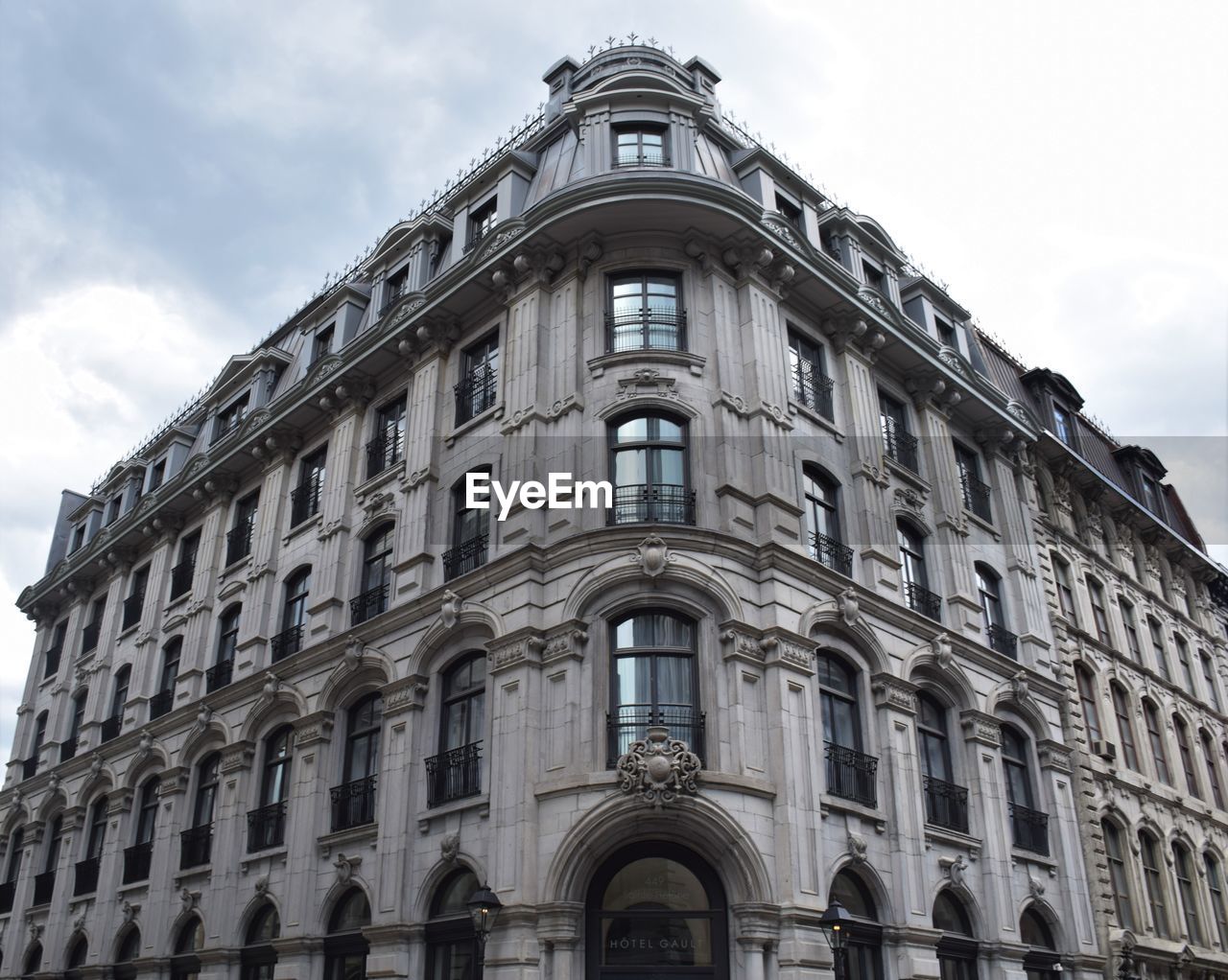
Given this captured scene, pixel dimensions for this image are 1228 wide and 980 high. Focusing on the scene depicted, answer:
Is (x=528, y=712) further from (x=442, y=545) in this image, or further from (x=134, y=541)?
(x=134, y=541)

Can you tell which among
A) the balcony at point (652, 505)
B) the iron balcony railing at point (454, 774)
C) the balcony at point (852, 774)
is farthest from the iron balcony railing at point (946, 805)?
the iron balcony railing at point (454, 774)

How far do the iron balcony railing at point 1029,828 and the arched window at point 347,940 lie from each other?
1428cm

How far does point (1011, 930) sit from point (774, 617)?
8.97 meters

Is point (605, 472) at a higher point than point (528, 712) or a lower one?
higher

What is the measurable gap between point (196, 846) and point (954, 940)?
59.9 ft

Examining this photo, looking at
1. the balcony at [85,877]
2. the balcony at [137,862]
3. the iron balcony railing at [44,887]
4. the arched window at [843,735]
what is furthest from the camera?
the iron balcony railing at [44,887]

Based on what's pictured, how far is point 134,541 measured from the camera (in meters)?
38.0

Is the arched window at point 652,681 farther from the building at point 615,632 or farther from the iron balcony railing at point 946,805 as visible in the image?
the iron balcony railing at point 946,805

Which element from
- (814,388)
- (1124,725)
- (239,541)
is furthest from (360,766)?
(1124,725)

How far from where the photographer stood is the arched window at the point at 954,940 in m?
21.9

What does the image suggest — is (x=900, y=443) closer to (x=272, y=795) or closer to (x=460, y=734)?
(x=460, y=734)

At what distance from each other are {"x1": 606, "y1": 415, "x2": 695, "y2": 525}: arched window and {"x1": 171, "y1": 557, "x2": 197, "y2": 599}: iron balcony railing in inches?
713

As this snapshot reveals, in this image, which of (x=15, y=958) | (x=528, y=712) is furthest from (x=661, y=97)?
(x=15, y=958)

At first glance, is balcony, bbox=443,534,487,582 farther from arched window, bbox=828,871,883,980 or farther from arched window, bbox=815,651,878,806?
arched window, bbox=828,871,883,980
